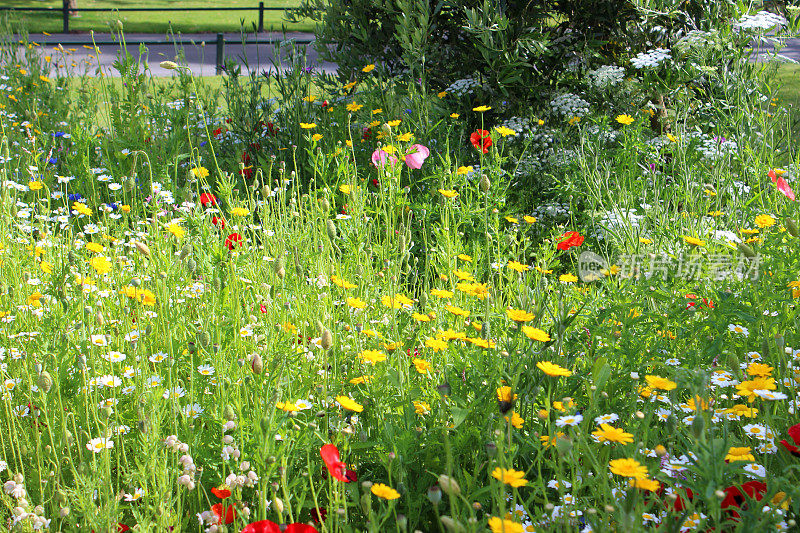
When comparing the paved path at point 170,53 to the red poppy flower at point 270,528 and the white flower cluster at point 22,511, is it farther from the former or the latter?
the red poppy flower at point 270,528

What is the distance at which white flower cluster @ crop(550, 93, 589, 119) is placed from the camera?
3.67 m

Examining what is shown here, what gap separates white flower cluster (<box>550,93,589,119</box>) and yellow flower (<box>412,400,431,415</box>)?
88.6 inches

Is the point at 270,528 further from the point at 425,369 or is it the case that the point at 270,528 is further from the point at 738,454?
the point at 738,454

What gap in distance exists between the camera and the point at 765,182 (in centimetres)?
330

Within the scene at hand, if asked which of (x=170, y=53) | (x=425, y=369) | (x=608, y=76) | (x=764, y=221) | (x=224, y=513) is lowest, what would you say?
(x=224, y=513)

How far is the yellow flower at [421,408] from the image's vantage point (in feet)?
6.02

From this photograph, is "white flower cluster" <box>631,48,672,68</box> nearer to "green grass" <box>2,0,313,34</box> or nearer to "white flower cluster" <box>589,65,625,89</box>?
"white flower cluster" <box>589,65,625,89</box>

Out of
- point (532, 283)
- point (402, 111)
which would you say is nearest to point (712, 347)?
point (532, 283)

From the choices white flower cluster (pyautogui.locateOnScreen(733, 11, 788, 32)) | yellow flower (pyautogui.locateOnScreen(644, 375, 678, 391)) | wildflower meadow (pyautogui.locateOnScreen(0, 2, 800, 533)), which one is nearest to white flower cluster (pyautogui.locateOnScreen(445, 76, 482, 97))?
wildflower meadow (pyautogui.locateOnScreen(0, 2, 800, 533))

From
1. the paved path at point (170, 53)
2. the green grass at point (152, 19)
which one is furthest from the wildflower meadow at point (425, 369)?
the green grass at point (152, 19)

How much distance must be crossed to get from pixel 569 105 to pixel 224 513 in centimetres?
290

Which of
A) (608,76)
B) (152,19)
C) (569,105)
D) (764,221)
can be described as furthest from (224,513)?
(152,19)

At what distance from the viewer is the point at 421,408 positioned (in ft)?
6.02

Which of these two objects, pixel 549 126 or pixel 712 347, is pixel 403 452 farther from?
pixel 549 126
